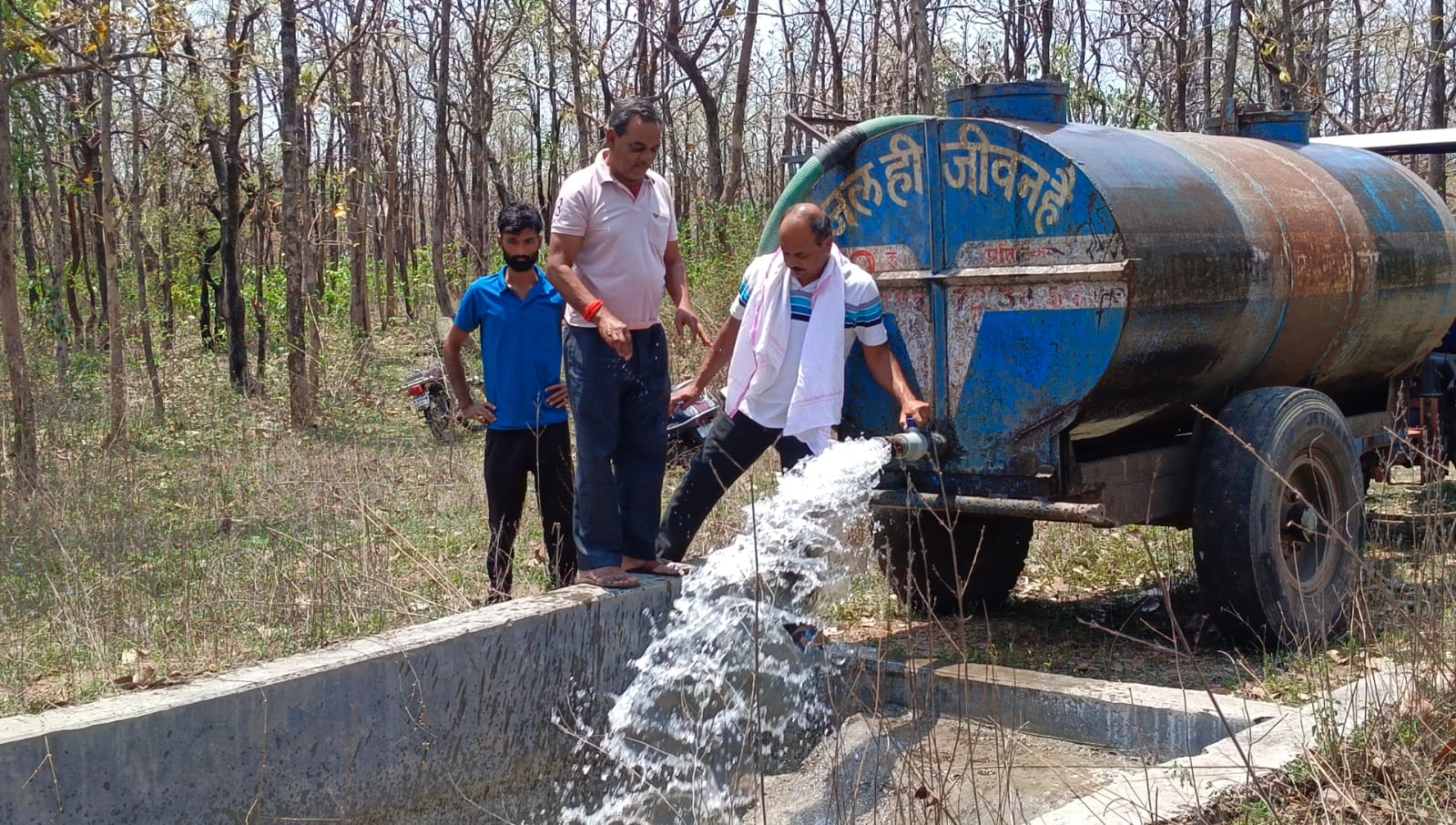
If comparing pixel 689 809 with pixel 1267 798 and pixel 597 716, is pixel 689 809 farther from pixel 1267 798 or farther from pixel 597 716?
pixel 1267 798

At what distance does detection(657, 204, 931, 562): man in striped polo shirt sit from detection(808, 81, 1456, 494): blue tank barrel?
0.25m

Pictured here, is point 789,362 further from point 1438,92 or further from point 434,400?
point 1438,92

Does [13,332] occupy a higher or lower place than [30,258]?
lower

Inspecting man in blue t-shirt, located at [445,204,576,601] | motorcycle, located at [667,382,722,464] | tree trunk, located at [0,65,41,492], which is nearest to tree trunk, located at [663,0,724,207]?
motorcycle, located at [667,382,722,464]

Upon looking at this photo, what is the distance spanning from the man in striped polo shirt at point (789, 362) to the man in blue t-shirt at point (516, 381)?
534mm

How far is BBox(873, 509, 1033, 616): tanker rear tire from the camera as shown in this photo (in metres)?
5.91

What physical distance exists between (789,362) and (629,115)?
1.06 m

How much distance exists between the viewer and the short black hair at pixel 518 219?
547cm

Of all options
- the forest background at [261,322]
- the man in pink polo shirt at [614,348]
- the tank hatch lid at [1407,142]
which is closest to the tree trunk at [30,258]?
the forest background at [261,322]

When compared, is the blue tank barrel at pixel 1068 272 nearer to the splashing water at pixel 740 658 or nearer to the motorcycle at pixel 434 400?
the splashing water at pixel 740 658

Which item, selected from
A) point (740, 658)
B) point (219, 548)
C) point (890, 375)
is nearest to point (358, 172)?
point (219, 548)

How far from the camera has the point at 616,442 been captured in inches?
198

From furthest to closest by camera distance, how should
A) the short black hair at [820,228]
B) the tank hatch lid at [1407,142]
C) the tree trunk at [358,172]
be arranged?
the tree trunk at [358,172]
the tank hatch lid at [1407,142]
the short black hair at [820,228]

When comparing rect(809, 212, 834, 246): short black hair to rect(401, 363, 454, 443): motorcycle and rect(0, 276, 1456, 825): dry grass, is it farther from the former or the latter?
rect(401, 363, 454, 443): motorcycle
